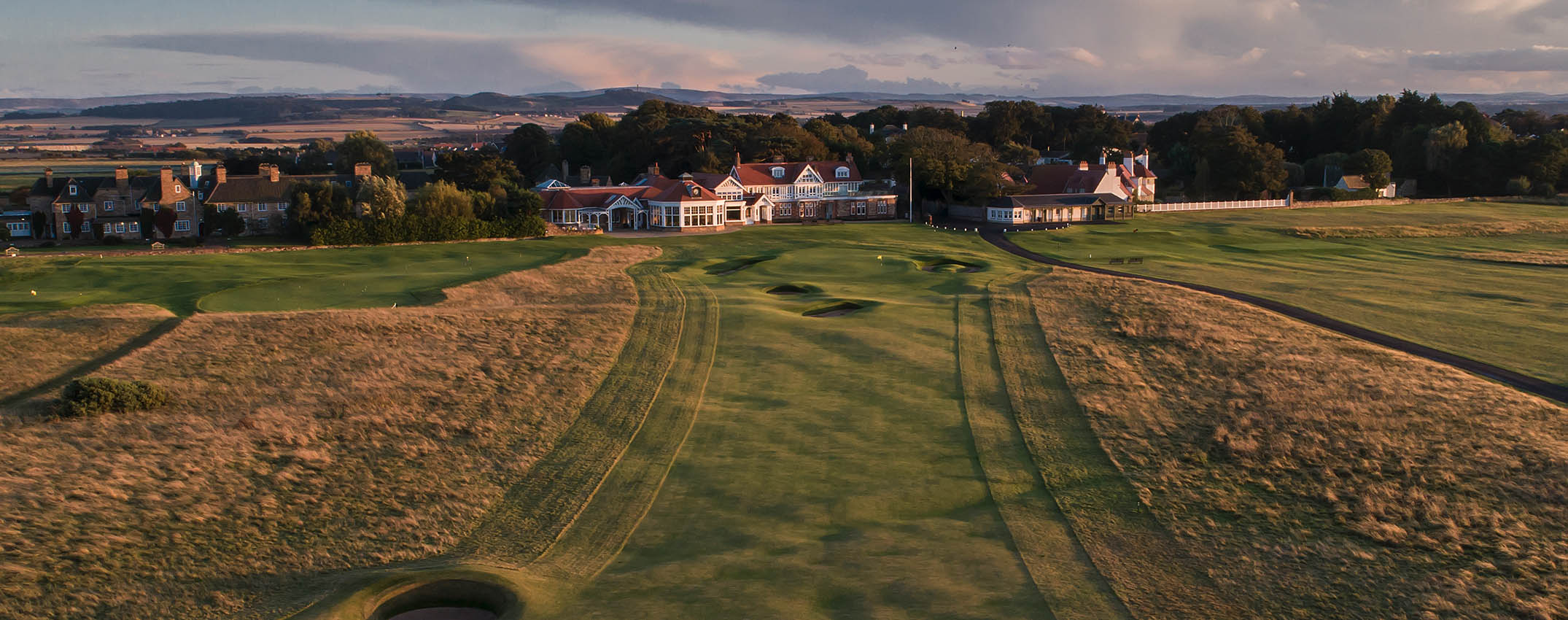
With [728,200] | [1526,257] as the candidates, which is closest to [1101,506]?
[1526,257]

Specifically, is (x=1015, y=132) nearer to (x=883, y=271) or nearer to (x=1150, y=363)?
(x=883, y=271)

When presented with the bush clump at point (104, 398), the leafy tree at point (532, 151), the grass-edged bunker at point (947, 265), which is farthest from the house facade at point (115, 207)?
the grass-edged bunker at point (947, 265)

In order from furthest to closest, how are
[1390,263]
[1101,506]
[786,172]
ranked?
[786,172]
[1390,263]
[1101,506]

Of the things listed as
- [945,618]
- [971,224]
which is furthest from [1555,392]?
[971,224]

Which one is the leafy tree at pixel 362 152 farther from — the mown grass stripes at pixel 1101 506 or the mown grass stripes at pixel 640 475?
the mown grass stripes at pixel 1101 506

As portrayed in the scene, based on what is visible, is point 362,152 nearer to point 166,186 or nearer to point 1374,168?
point 166,186

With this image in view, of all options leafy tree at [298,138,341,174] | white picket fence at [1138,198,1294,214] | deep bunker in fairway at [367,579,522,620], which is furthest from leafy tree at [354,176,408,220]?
white picket fence at [1138,198,1294,214]
